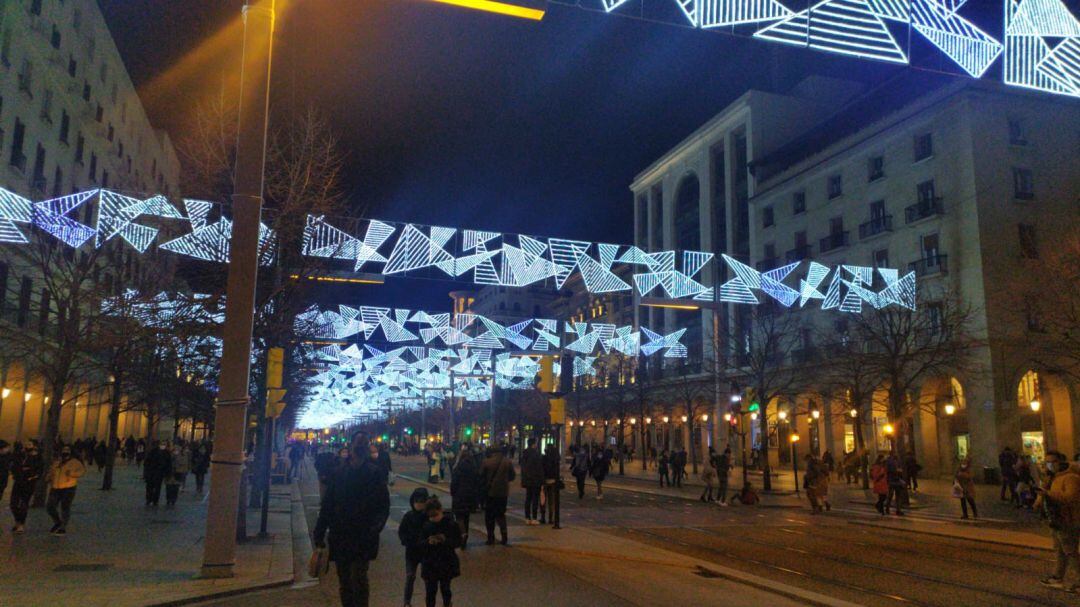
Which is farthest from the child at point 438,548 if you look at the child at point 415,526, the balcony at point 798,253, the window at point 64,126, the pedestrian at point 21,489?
the balcony at point 798,253

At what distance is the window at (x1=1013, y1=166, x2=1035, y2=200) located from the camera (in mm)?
39469

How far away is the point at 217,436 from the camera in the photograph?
1087 cm

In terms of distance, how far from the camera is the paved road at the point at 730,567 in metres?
10.2

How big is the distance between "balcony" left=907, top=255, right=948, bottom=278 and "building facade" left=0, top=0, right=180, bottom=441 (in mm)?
34934

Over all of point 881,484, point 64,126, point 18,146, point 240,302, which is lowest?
point 881,484

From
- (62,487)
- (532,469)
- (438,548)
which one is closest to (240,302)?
(438,548)

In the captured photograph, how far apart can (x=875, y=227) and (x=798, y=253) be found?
7.03m

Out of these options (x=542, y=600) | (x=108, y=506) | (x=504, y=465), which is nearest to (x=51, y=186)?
(x=108, y=506)

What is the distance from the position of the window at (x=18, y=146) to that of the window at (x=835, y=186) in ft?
141

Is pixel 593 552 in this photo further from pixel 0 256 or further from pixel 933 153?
pixel 933 153

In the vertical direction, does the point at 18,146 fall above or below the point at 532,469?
above

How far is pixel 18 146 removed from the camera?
35125 millimetres

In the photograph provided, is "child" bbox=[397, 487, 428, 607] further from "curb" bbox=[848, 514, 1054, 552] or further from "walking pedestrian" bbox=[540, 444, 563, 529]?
"curb" bbox=[848, 514, 1054, 552]

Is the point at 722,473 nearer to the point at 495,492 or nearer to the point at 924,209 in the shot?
the point at 495,492
